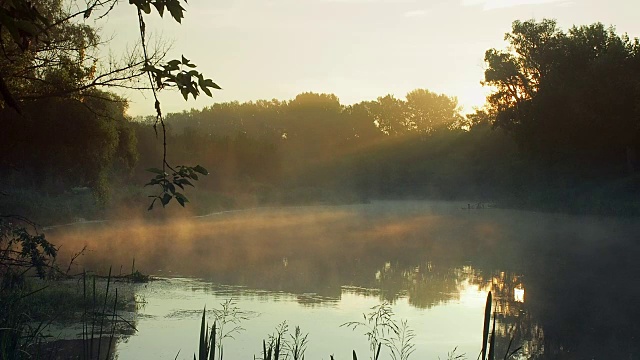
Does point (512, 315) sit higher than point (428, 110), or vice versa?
point (428, 110)

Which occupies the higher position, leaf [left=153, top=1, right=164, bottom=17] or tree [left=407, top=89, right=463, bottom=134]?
tree [left=407, top=89, right=463, bottom=134]

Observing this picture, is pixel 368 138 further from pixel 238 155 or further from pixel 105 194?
pixel 105 194

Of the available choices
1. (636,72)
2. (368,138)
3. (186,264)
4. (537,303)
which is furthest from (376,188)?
(537,303)

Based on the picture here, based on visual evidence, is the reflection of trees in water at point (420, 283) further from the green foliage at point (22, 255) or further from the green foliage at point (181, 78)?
the green foliage at point (181, 78)

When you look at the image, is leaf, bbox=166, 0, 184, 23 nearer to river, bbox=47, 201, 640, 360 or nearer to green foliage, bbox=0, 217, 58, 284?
river, bbox=47, 201, 640, 360

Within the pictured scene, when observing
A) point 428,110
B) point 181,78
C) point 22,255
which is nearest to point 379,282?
point 22,255

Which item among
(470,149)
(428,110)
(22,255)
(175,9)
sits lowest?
(22,255)

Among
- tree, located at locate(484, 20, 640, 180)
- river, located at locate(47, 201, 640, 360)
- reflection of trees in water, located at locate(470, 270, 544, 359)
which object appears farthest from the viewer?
tree, located at locate(484, 20, 640, 180)

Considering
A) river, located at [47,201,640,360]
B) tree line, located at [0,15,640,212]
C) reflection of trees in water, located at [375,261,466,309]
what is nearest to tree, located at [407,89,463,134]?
tree line, located at [0,15,640,212]

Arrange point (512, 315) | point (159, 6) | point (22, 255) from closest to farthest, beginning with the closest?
point (159, 6) < point (22, 255) < point (512, 315)

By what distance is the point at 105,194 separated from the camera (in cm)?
2066

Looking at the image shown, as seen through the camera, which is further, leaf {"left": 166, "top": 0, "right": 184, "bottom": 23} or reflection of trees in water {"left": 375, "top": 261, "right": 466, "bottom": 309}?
reflection of trees in water {"left": 375, "top": 261, "right": 466, "bottom": 309}

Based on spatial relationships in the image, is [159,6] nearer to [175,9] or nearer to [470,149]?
[175,9]

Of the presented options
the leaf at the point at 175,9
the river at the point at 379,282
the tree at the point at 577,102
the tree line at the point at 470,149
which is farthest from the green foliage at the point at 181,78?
the tree at the point at 577,102
